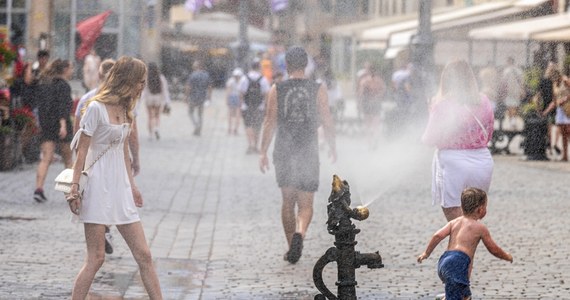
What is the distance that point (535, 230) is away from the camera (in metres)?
13.5

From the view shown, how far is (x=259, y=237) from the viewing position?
13.0m

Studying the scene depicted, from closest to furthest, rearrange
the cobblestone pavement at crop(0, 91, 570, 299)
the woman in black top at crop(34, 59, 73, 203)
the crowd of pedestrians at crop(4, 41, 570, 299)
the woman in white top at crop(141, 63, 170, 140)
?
the crowd of pedestrians at crop(4, 41, 570, 299) < the cobblestone pavement at crop(0, 91, 570, 299) < the woman in black top at crop(34, 59, 73, 203) < the woman in white top at crop(141, 63, 170, 140)

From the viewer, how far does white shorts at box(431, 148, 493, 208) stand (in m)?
9.77

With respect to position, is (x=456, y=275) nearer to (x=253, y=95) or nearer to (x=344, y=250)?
(x=344, y=250)

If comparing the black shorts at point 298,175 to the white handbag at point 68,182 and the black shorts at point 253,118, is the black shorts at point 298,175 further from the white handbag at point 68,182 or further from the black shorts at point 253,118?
the black shorts at point 253,118

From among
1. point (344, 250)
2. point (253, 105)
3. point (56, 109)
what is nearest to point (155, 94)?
point (253, 105)

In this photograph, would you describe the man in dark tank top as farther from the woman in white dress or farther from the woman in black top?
the woman in black top

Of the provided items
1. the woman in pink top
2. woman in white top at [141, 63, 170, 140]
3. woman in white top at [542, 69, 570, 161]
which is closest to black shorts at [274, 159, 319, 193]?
the woman in pink top

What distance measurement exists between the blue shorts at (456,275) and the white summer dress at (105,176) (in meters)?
1.77

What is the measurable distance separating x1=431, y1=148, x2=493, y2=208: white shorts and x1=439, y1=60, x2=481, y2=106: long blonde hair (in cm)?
35

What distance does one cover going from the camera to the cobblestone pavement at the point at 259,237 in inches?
389

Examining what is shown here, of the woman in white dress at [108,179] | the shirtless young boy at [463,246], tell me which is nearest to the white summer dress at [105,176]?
the woman in white dress at [108,179]

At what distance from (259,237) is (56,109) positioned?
3217 millimetres

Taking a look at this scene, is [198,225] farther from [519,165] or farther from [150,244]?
[519,165]
